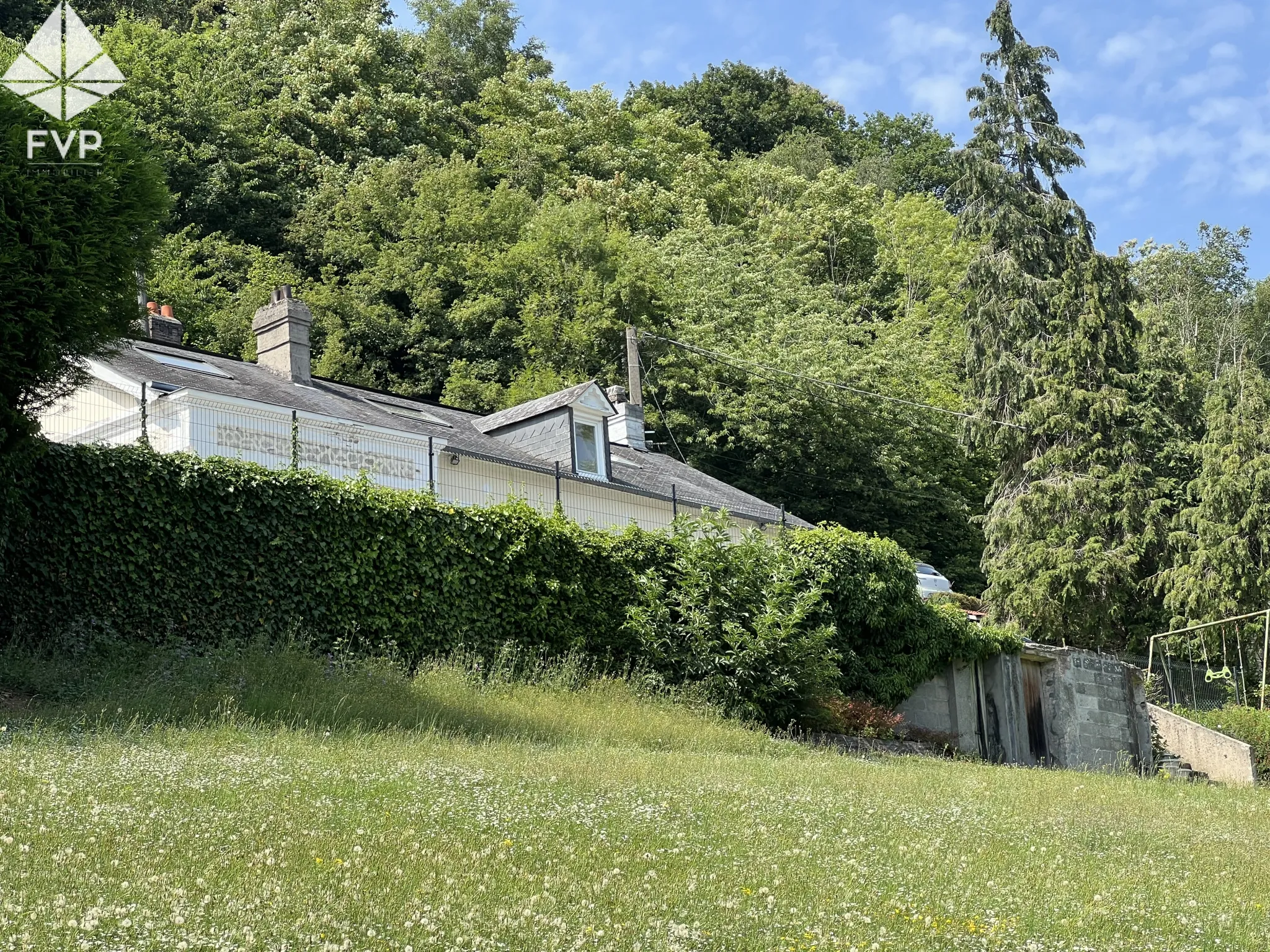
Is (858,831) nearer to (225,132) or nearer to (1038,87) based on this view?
(1038,87)

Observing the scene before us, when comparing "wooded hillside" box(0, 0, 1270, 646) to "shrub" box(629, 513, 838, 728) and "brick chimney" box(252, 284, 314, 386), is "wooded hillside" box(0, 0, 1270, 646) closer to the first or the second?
"brick chimney" box(252, 284, 314, 386)

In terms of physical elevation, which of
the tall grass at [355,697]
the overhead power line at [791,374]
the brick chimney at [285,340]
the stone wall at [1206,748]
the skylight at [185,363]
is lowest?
the stone wall at [1206,748]

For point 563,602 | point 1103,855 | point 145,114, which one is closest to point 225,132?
point 145,114

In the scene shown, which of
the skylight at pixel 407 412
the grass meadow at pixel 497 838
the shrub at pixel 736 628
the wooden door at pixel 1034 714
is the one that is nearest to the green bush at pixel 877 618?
the shrub at pixel 736 628

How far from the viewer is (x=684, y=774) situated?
12992 mm

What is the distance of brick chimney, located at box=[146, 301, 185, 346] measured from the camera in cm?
2941

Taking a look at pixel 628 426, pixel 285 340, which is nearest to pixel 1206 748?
pixel 628 426

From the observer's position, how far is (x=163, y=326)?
29.8 m

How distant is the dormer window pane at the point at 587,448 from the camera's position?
29.3 metres

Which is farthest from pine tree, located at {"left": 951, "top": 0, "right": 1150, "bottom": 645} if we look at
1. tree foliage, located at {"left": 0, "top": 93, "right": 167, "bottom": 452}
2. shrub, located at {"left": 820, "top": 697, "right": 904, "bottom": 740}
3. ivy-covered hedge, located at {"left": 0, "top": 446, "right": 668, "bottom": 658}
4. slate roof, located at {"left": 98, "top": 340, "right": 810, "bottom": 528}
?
tree foliage, located at {"left": 0, "top": 93, "right": 167, "bottom": 452}

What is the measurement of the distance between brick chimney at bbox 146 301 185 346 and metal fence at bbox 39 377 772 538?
214 inches

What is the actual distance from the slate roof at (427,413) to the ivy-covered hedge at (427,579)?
21.4ft

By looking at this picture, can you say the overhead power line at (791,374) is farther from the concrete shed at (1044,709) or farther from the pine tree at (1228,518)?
the concrete shed at (1044,709)

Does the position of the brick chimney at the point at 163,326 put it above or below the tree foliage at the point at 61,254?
above
